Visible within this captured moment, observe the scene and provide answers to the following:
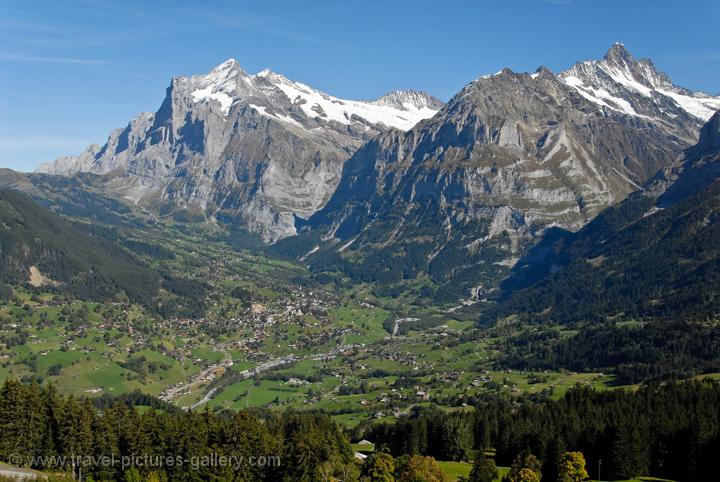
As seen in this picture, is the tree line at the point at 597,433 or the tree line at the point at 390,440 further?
the tree line at the point at 597,433

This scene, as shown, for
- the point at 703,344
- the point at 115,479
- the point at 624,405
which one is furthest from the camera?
the point at 703,344

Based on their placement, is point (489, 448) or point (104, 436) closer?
point (104, 436)

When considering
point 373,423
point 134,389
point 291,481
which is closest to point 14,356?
point 134,389

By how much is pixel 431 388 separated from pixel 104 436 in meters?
117

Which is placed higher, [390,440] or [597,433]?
[597,433]

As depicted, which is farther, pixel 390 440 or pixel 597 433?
pixel 390 440

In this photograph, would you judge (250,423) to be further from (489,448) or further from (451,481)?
(489,448)

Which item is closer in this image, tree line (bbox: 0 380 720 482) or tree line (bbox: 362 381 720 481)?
tree line (bbox: 0 380 720 482)

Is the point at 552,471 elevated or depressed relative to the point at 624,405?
depressed

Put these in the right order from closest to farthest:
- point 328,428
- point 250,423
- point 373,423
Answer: point 250,423 → point 328,428 → point 373,423

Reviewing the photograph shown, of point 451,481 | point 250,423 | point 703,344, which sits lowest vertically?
point 451,481

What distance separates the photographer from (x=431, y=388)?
190m

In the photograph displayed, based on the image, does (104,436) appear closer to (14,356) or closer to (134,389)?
(134,389)

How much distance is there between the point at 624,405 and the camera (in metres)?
119
